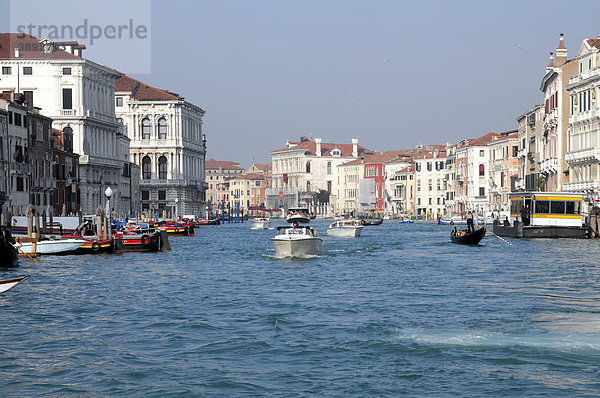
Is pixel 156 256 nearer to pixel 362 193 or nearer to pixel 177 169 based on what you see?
pixel 177 169

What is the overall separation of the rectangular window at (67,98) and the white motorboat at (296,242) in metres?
52.7

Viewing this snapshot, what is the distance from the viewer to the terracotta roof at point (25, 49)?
276ft

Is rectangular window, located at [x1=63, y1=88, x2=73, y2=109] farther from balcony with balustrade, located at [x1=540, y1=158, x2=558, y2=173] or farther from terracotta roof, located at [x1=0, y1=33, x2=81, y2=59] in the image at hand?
balcony with balustrade, located at [x1=540, y1=158, x2=558, y2=173]

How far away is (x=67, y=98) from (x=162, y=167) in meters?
31.5

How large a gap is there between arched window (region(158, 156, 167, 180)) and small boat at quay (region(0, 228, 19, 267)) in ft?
283

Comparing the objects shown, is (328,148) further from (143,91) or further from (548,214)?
(548,214)

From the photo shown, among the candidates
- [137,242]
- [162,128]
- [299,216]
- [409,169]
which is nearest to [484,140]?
[299,216]

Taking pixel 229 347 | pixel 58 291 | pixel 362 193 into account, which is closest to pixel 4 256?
pixel 58 291

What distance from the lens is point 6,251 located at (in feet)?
99.0

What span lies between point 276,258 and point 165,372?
2387 cm

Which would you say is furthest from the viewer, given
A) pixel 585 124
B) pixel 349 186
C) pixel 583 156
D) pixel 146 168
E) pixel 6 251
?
pixel 349 186

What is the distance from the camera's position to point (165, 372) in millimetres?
14438

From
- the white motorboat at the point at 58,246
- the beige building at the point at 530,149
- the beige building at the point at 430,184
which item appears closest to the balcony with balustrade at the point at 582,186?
the beige building at the point at 530,149

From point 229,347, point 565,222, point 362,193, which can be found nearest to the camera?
point 229,347
